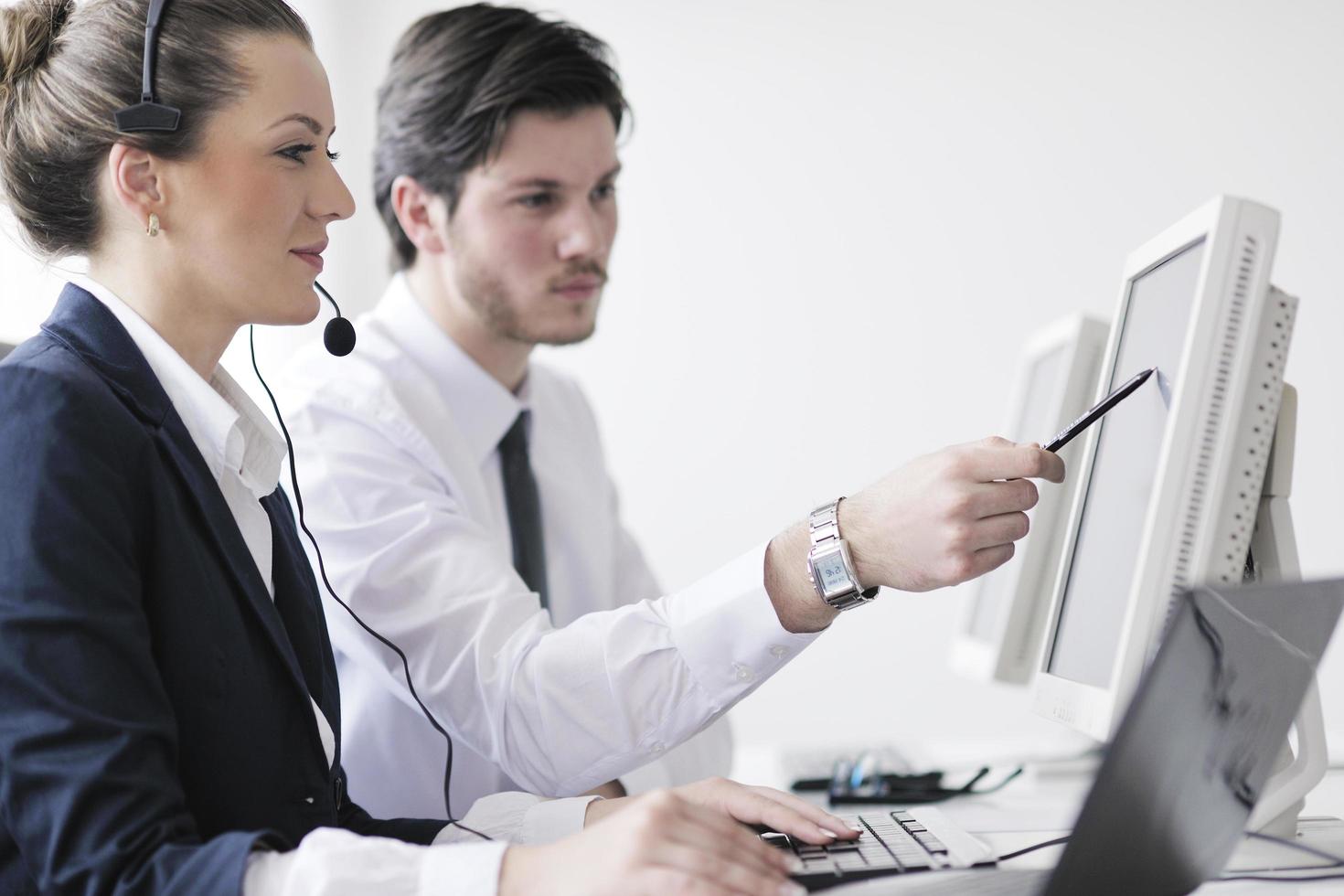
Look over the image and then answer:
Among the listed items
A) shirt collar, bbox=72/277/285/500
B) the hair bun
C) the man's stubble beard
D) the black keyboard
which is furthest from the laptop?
the man's stubble beard

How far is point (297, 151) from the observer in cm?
108

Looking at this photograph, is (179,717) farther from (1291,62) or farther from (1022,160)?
(1291,62)

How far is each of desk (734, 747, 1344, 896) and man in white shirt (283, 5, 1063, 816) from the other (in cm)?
27

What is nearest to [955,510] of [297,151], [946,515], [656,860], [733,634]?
[946,515]

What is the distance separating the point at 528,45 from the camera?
180 centimetres

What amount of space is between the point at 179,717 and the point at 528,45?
49.0 inches

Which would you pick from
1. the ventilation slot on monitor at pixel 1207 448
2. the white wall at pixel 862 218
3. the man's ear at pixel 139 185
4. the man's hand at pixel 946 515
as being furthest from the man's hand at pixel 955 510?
the white wall at pixel 862 218

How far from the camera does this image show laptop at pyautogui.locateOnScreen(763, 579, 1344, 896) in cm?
66

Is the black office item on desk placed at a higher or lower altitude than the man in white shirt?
lower

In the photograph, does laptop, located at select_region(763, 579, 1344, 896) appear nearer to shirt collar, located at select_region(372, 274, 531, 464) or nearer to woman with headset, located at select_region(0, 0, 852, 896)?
woman with headset, located at select_region(0, 0, 852, 896)

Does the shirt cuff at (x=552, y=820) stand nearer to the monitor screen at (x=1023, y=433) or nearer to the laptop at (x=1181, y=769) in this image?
the laptop at (x=1181, y=769)

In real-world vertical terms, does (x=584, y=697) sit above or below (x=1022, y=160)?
below

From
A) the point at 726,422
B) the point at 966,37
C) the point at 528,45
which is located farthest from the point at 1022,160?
the point at 528,45

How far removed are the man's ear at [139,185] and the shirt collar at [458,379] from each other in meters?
0.72
